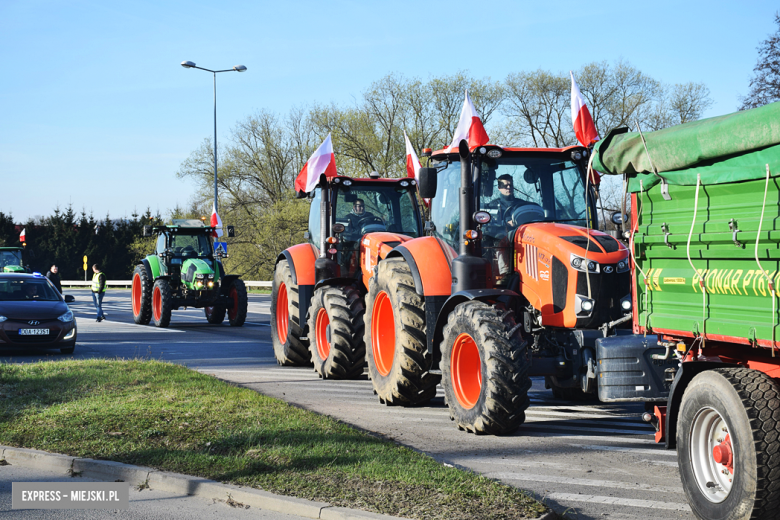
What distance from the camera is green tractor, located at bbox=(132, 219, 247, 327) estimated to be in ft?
70.8

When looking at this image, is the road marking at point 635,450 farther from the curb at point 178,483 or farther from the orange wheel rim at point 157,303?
the orange wheel rim at point 157,303

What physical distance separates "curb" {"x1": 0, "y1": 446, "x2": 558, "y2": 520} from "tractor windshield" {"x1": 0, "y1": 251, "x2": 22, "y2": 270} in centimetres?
2348

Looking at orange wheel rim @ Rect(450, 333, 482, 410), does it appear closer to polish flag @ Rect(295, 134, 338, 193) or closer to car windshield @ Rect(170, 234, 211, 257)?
polish flag @ Rect(295, 134, 338, 193)

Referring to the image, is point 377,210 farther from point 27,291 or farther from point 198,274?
point 198,274

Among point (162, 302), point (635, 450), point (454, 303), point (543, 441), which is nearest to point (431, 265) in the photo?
point (454, 303)

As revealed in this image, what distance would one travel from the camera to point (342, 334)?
11133 millimetres

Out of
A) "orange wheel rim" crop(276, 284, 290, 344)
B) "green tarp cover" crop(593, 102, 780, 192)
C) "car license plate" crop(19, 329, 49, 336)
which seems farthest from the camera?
"car license plate" crop(19, 329, 49, 336)

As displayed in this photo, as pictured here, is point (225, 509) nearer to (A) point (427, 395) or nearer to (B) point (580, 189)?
(A) point (427, 395)

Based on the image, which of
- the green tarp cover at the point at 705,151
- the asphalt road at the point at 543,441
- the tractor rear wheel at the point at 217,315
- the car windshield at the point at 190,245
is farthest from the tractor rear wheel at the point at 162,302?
the green tarp cover at the point at 705,151

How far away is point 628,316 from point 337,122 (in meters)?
37.8

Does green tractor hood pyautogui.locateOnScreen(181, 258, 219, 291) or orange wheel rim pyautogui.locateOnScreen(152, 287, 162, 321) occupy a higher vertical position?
green tractor hood pyautogui.locateOnScreen(181, 258, 219, 291)

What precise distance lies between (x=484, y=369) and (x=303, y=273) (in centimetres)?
599

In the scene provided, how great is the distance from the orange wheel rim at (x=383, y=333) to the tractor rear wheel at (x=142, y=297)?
13.3 meters

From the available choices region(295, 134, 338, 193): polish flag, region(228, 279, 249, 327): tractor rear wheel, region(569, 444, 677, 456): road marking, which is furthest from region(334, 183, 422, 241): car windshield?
region(228, 279, 249, 327): tractor rear wheel
